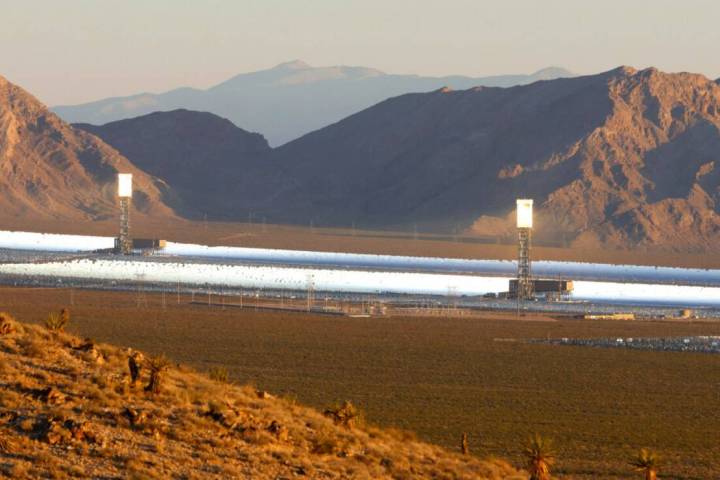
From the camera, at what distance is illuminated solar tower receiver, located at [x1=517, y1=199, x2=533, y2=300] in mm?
102688

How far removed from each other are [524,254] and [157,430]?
275 ft

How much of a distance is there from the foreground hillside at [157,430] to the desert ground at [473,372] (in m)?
8.89

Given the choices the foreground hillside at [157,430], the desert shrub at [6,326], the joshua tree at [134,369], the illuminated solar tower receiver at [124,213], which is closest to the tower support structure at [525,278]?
the illuminated solar tower receiver at [124,213]

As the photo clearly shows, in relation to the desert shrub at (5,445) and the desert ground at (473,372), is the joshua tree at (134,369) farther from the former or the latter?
the desert ground at (473,372)

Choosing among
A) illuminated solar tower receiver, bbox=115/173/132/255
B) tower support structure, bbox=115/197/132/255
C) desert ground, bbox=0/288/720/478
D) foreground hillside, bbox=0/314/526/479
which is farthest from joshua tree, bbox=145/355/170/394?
tower support structure, bbox=115/197/132/255

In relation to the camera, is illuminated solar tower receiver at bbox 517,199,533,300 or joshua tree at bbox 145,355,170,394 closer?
joshua tree at bbox 145,355,170,394

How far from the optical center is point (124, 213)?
505 ft

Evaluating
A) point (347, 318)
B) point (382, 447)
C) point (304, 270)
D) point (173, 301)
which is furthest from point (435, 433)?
point (304, 270)

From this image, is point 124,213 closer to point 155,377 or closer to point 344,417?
point 344,417

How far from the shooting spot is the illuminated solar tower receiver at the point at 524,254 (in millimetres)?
102688

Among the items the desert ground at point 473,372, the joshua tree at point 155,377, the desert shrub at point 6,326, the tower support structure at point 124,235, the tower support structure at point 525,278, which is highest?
the tower support structure at point 124,235

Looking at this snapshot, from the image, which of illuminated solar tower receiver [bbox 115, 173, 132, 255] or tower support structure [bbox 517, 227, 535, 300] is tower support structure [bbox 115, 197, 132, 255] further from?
tower support structure [bbox 517, 227, 535, 300]

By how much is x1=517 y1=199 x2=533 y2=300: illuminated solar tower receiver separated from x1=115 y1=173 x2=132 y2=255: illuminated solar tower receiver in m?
53.1

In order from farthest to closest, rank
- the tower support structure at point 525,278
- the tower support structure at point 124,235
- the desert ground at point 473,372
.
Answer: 1. the tower support structure at point 124,235
2. the tower support structure at point 525,278
3. the desert ground at point 473,372
